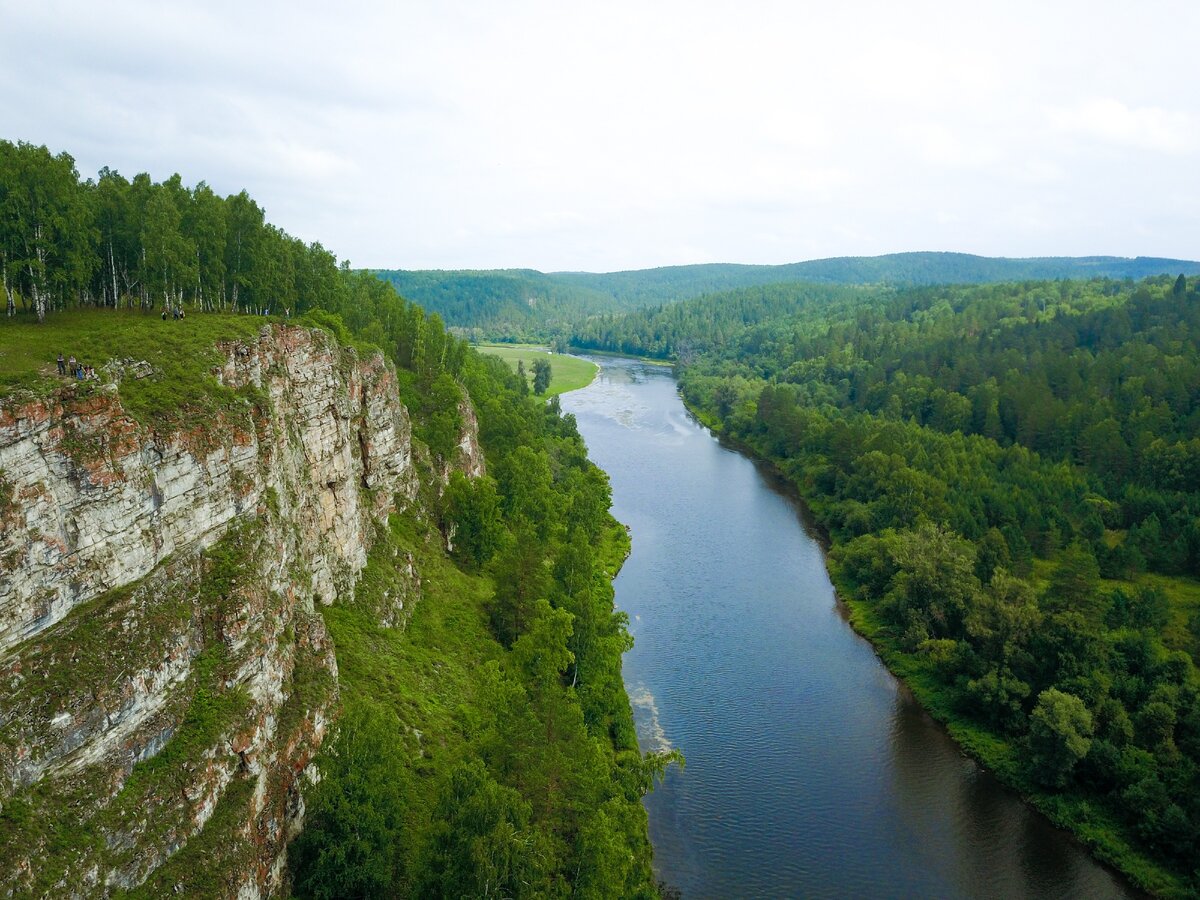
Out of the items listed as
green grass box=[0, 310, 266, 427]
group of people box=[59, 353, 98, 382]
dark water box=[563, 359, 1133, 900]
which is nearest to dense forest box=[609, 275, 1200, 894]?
dark water box=[563, 359, 1133, 900]

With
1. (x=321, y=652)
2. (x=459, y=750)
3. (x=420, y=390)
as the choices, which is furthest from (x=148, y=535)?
(x=420, y=390)

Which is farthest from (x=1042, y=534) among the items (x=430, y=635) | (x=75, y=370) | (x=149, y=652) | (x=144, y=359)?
(x=75, y=370)

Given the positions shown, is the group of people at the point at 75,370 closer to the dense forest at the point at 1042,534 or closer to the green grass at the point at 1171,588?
the dense forest at the point at 1042,534

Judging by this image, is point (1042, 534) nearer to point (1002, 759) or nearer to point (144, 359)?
point (1002, 759)

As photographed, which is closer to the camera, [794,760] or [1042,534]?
[794,760]

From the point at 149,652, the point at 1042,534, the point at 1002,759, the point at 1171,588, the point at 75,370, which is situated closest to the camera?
the point at 149,652

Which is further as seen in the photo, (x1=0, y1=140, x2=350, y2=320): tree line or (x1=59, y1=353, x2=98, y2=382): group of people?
(x1=0, y1=140, x2=350, y2=320): tree line

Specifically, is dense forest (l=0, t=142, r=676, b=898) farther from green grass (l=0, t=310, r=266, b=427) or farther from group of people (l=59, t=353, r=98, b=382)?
group of people (l=59, t=353, r=98, b=382)
